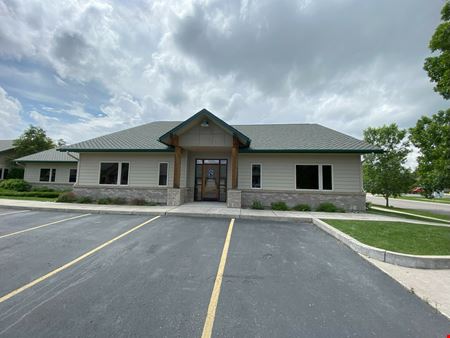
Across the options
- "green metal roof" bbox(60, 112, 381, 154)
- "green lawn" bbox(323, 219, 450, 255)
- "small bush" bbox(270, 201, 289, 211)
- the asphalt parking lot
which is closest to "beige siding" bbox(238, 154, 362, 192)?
"green metal roof" bbox(60, 112, 381, 154)

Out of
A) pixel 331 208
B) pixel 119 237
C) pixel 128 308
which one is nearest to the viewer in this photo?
pixel 128 308

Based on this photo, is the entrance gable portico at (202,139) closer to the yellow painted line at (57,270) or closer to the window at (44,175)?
the yellow painted line at (57,270)

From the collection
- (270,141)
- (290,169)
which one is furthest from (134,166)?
(290,169)

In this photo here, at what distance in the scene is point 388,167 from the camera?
1981 cm

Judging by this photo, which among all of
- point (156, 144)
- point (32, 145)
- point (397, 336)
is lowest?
point (397, 336)

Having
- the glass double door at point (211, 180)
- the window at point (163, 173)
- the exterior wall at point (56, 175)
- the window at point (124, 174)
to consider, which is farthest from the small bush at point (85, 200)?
the exterior wall at point (56, 175)

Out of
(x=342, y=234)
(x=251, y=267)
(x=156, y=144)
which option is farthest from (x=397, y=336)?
(x=156, y=144)

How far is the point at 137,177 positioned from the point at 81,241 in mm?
7601

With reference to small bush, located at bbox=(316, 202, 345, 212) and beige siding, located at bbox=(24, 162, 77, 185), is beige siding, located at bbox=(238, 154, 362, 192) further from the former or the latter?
beige siding, located at bbox=(24, 162, 77, 185)

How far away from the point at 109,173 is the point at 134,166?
185 cm

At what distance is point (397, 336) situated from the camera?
93.8 inches

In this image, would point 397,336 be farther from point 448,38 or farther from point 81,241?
point 448,38

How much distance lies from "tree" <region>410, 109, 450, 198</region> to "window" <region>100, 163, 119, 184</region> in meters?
20.4

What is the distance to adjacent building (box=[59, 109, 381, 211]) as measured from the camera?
37.1 feet
